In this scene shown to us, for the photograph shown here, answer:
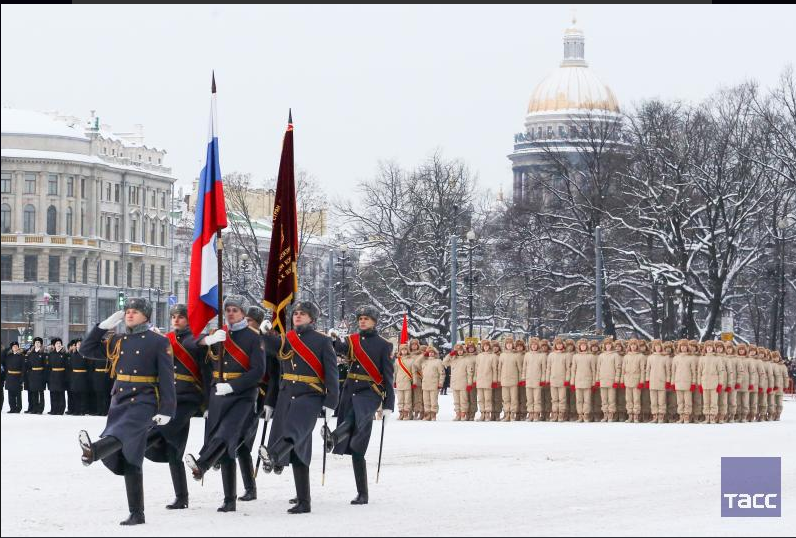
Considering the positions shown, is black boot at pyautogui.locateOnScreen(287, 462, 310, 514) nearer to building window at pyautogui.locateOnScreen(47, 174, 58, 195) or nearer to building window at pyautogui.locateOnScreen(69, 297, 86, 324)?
building window at pyautogui.locateOnScreen(69, 297, 86, 324)

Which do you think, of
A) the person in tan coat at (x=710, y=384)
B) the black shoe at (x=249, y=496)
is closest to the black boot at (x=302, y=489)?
the black shoe at (x=249, y=496)

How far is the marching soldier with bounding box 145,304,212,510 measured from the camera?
14602 mm

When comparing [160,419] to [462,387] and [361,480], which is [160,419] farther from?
[462,387]

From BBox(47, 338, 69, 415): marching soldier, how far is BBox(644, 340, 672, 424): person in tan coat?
10631mm

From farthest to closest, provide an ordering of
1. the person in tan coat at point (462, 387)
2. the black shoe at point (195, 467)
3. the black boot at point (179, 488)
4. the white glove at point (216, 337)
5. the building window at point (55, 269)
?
the building window at point (55, 269)
the person in tan coat at point (462, 387)
the black boot at point (179, 488)
the white glove at point (216, 337)
the black shoe at point (195, 467)

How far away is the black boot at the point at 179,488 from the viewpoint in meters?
14.8

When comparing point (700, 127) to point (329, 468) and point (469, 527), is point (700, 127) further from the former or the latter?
point (469, 527)

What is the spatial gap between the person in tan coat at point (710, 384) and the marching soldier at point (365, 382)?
17.6 m

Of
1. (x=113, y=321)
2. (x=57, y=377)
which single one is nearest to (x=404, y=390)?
(x=57, y=377)

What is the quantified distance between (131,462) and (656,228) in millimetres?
47293

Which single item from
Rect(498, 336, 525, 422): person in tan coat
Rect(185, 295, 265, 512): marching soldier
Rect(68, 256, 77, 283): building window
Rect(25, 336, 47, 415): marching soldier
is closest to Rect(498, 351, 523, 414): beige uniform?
Rect(498, 336, 525, 422): person in tan coat

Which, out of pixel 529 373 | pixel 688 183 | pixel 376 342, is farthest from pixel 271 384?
pixel 688 183

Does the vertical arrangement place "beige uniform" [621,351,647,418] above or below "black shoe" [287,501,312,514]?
above

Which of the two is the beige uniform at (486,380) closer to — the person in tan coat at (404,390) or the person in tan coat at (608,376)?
the person in tan coat at (404,390)
